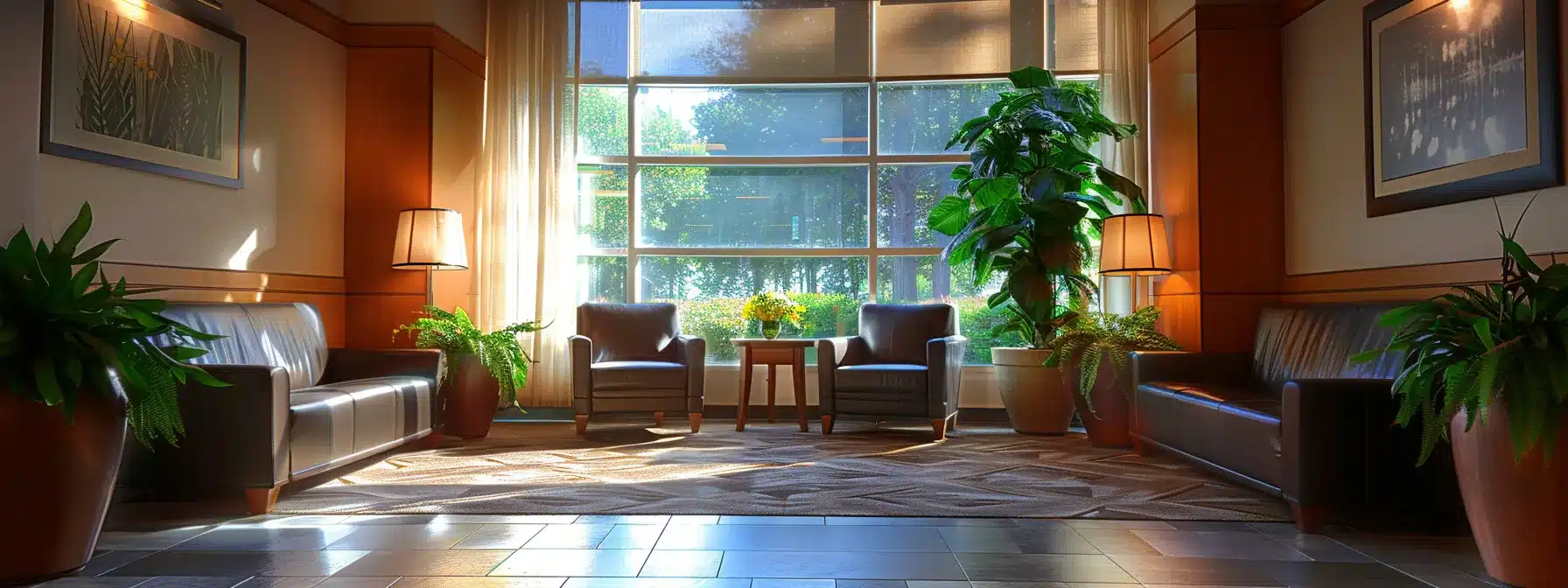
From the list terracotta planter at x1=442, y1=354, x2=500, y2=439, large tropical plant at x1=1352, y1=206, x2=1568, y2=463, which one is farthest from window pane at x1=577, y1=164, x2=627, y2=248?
large tropical plant at x1=1352, y1=206, x2=1568, y2=463

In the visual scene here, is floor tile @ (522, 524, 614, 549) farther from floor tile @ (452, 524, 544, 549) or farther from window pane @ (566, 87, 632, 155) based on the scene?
window pane @ (566, 87, 632, 155)

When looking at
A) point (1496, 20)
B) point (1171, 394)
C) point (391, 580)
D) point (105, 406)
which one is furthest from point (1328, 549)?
point (105, 406)

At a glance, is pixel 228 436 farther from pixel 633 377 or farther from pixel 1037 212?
pixel 1037 212

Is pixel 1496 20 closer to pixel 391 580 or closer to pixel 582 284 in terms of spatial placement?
pixel 391 580

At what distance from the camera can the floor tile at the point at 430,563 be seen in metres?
2.67

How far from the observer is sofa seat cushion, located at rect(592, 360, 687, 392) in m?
5.72

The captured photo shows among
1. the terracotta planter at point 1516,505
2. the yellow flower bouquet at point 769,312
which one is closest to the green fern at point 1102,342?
the yellow flower bouquet at point 769,312

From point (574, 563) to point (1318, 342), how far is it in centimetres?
320

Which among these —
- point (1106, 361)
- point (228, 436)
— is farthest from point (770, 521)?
point (1106, 361)

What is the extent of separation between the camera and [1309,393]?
3.16 meters

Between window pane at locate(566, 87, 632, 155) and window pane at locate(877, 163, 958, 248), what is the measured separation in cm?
179

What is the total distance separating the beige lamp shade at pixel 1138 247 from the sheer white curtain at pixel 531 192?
11.2ft

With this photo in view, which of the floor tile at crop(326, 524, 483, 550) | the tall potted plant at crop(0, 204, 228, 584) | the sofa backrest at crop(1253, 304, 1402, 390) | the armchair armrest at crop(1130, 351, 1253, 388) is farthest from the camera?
the armchair armrest at crop(1130, 351, 1253, 388)

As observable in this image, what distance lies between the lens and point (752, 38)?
6996 mm
